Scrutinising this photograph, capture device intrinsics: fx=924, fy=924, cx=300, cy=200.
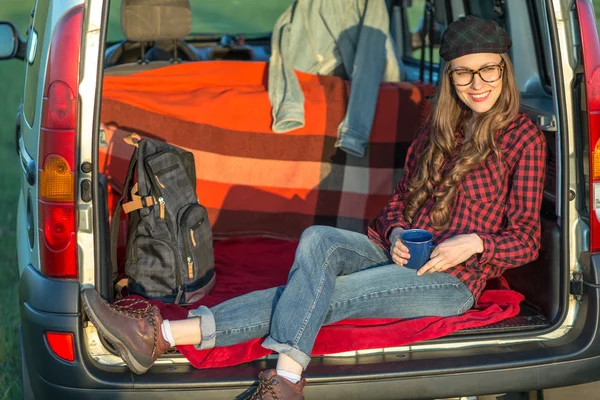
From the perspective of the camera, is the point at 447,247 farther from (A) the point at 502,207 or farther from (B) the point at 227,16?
(B) the point at 227,16

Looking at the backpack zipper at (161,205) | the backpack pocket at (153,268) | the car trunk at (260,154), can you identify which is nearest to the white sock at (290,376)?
the backpack pocket at (153,268)

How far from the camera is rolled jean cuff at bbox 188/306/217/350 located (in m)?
2.78

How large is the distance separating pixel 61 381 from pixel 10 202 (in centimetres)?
380

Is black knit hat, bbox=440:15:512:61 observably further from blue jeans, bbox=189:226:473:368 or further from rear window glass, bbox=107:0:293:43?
rear window glass, bbox=107:0:293:43

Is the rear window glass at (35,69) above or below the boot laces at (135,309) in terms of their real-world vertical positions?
above

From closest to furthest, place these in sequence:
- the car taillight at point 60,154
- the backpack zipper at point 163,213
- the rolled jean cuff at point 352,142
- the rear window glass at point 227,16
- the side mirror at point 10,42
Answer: the car taillight at point 60,154 → the backpack zipper at point 163,213 → the side mirror at point 10,42 → the rolled jean cuff at point 352,142 → the rear window glass at point 227,16

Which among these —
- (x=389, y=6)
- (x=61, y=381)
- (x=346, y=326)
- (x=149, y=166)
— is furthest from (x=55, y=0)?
(x=389, y=6)

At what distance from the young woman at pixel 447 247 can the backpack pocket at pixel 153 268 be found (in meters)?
0.44

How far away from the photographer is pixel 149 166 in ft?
10.6

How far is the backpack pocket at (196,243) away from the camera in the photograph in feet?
10.8

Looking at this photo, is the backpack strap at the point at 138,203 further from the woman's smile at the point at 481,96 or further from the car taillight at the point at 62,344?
the woman's smile at the point at 481,96

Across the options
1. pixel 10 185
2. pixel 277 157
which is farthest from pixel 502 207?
pixel 10 185

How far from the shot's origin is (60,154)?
8.39 feet

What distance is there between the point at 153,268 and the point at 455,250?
1083mm
